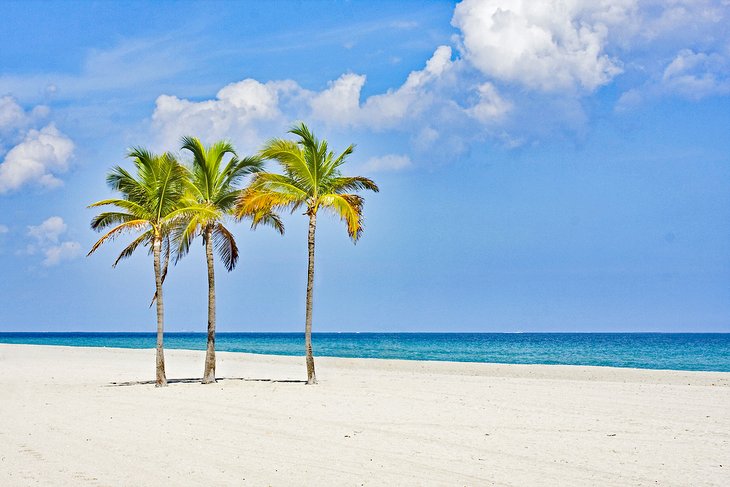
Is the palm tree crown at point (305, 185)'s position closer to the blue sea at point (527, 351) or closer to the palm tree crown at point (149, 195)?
the palm tree crown at point (149, 195)

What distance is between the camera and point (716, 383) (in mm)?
24391

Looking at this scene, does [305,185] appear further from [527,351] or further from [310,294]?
[527,351]

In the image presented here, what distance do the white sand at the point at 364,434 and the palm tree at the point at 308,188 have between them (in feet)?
16.0

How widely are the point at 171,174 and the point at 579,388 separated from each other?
1338 cm

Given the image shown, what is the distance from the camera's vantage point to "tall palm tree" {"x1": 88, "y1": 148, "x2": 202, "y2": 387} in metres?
21.2

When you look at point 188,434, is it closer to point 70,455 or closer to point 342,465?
point 70,455

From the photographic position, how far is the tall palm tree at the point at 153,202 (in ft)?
69.5

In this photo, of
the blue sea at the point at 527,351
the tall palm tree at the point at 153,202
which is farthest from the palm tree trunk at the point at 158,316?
the blue sea at the point at 527,351

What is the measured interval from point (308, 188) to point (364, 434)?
36.6 ft

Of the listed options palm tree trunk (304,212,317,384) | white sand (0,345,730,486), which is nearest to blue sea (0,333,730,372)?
palm tree trunk (304,212,317,384)

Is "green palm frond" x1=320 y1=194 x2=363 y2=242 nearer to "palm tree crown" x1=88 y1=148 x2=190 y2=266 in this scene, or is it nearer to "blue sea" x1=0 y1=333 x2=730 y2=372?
"palm tree crown" x1=88 y1=148 x2=190 y2=266

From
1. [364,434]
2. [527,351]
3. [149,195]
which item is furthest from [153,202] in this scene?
[527,351]

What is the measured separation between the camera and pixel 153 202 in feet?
70.5

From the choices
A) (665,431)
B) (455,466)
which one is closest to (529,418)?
(665,431)
